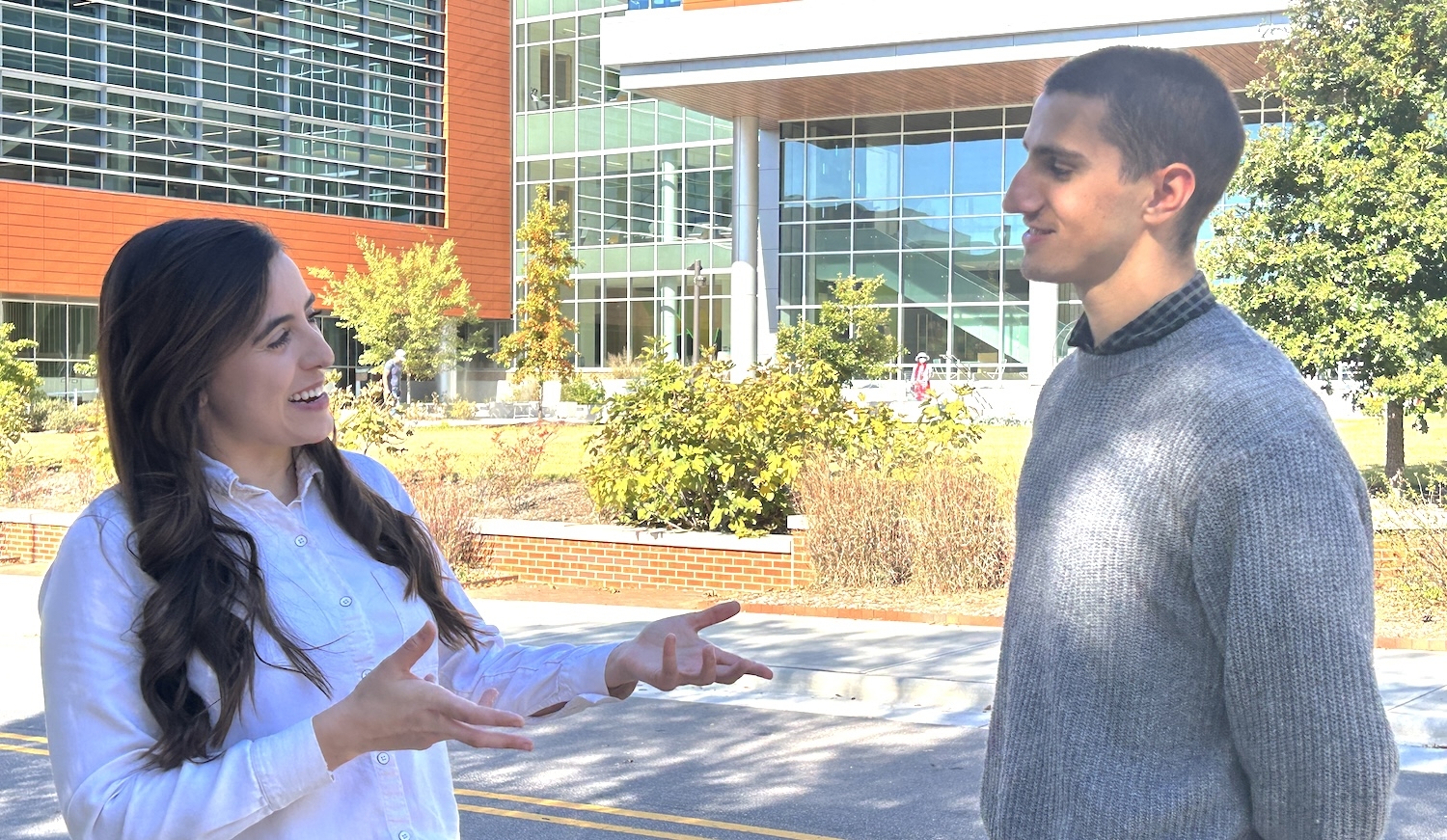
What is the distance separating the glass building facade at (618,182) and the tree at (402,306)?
18.6 ft

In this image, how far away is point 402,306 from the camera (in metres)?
49.6

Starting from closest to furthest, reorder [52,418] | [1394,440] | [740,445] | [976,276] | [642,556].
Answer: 1. [642,556]
2. [740,445]
3. [1394,440]
4. [52,418]
5. [976,276]

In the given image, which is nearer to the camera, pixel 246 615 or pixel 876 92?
pixel 246 615

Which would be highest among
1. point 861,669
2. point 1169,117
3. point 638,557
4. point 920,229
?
point 920,229

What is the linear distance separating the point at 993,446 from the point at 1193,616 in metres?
23.3

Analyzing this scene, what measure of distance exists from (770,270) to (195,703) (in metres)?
40.2

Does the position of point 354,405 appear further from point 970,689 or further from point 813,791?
point 813,791

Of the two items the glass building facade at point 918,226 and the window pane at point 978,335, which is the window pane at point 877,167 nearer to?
the glass building facade at point 918,226

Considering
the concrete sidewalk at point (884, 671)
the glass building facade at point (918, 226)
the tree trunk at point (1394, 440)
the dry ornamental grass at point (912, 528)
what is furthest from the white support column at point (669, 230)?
the concrete sidewalk at point (884, 671)

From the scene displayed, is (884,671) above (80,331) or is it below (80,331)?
below

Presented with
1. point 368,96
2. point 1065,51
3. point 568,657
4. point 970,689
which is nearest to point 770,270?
point 1065,51

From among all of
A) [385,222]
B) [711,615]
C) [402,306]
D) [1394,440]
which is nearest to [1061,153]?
[711,615]

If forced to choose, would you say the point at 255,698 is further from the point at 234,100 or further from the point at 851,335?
the point at 234,100

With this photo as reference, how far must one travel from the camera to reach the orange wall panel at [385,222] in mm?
46656
